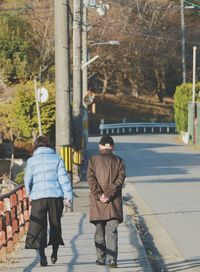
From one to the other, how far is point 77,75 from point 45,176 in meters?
19.2

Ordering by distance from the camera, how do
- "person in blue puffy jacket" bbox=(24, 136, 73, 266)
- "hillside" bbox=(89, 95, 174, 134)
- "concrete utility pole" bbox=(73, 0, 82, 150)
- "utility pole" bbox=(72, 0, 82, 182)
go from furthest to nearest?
"hillside" bbox=(89, 95, 174, 134)
"concrete utility pole" bbox=(73, 0, 82, 150)
"utility pole" bbox=(72, 0, 82, 182)
"person in blue puffy jacket" bbox=(24, 136, 73, 266)

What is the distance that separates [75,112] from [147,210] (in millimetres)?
11553

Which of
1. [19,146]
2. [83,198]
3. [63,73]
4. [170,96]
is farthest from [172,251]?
[170,96]

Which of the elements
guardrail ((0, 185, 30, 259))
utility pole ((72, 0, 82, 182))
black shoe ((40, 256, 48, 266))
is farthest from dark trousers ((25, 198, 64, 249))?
utility pole ((72, 0, 82, 182))

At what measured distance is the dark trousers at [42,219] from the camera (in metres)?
9.50

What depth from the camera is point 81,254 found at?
1084 cm

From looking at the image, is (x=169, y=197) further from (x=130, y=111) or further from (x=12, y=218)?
(x=130, y=111)

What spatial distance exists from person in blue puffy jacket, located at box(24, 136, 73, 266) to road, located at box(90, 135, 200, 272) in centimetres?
233

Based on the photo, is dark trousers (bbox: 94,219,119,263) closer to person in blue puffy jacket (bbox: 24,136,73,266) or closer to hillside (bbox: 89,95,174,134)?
person in blue puffy jacket (bbox: 24,136,73,266)

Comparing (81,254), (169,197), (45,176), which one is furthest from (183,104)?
(45,176)

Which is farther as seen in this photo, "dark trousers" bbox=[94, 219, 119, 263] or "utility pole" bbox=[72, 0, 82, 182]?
"utility pole" bbox=[72, 0, 82, 182]

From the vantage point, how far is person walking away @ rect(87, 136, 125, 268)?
31.3 ft

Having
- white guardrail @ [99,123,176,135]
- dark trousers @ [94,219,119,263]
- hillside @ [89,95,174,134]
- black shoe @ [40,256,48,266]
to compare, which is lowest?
white guardrail @ [99,123,176,135]

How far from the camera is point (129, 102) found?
74.4 metres
